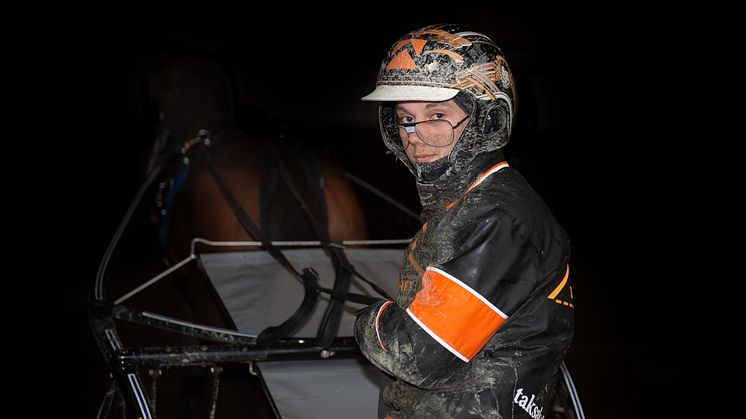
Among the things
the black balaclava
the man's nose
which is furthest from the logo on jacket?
the man's nose

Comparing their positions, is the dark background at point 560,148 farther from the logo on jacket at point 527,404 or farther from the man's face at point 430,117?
the logo on jacket at point 527,404

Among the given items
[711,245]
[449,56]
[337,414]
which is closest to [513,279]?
[449,56]

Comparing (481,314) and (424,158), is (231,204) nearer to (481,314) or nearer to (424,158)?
(424,158)

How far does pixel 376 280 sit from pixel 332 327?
59 centimetres

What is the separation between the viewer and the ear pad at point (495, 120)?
1.16m

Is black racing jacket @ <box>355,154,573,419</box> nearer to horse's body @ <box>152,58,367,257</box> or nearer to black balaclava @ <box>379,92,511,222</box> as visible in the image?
black balaclava @ <box>379,92,511,222</box>

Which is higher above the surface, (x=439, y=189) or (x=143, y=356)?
(x=439, y=189)

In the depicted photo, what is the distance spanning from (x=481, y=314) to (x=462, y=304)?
3cm

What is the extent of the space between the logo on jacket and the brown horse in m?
1.18

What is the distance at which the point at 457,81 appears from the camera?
1.14 metres

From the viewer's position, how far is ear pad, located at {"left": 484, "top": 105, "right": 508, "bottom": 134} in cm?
116

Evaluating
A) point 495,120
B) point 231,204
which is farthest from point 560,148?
point 495,120

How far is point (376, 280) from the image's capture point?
2.17m

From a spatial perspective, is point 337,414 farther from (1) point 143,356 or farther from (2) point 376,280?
(2) point 376,280
